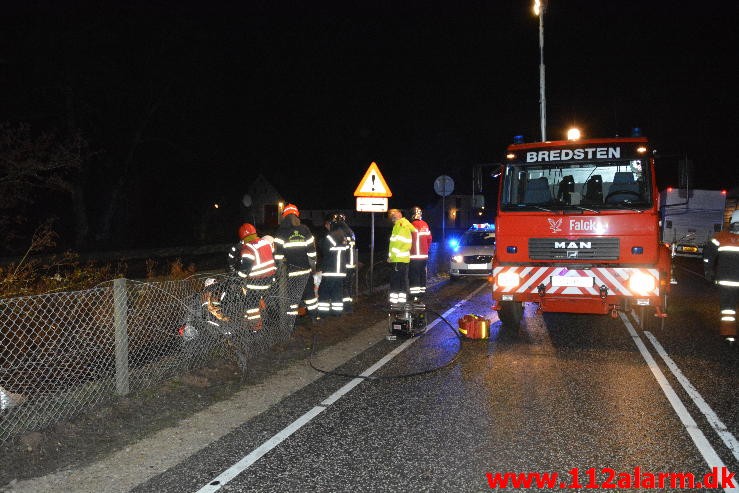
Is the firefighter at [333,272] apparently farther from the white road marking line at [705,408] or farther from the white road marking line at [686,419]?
the white road marking line at [705,408]

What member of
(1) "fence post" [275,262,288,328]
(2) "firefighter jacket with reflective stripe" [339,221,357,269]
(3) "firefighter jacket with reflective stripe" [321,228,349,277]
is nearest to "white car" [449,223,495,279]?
(2) "firefighter jacket with reflective stripe" [339,221,357,269]

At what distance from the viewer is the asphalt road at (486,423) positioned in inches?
163

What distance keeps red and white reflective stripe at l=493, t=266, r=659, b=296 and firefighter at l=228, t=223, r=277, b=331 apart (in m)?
3.34

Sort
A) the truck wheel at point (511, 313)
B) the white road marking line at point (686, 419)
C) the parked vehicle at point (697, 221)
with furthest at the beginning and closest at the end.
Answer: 1. the parked vehicle at point (697, 221)
2. the truck wheel at point (511, 313)
3. the white road marking line at point (686, 419)

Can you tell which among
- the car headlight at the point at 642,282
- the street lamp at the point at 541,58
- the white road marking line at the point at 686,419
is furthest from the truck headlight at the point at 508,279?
the street lamp at the point at 541,58

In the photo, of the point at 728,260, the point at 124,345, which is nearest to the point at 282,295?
the point at 124,345

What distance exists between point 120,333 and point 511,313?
19.1 feet

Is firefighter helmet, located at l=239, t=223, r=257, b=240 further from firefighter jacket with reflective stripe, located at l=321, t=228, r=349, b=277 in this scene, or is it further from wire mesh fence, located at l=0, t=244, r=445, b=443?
firefighter jacket with reflective stripe, located at l=321, t=228, r=349, b=277

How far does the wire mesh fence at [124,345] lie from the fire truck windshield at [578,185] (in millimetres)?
3513

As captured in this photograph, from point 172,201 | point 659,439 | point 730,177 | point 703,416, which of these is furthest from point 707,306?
point 730,177

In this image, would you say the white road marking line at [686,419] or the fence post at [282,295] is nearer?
the white road marking line at [686,419]

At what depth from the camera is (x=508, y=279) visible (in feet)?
28.7

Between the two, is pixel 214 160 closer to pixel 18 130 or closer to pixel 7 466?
pixel 18 130

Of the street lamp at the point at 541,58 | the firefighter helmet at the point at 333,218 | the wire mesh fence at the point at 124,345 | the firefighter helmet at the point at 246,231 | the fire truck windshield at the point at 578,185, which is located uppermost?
the street lamp at the point at 541,58
